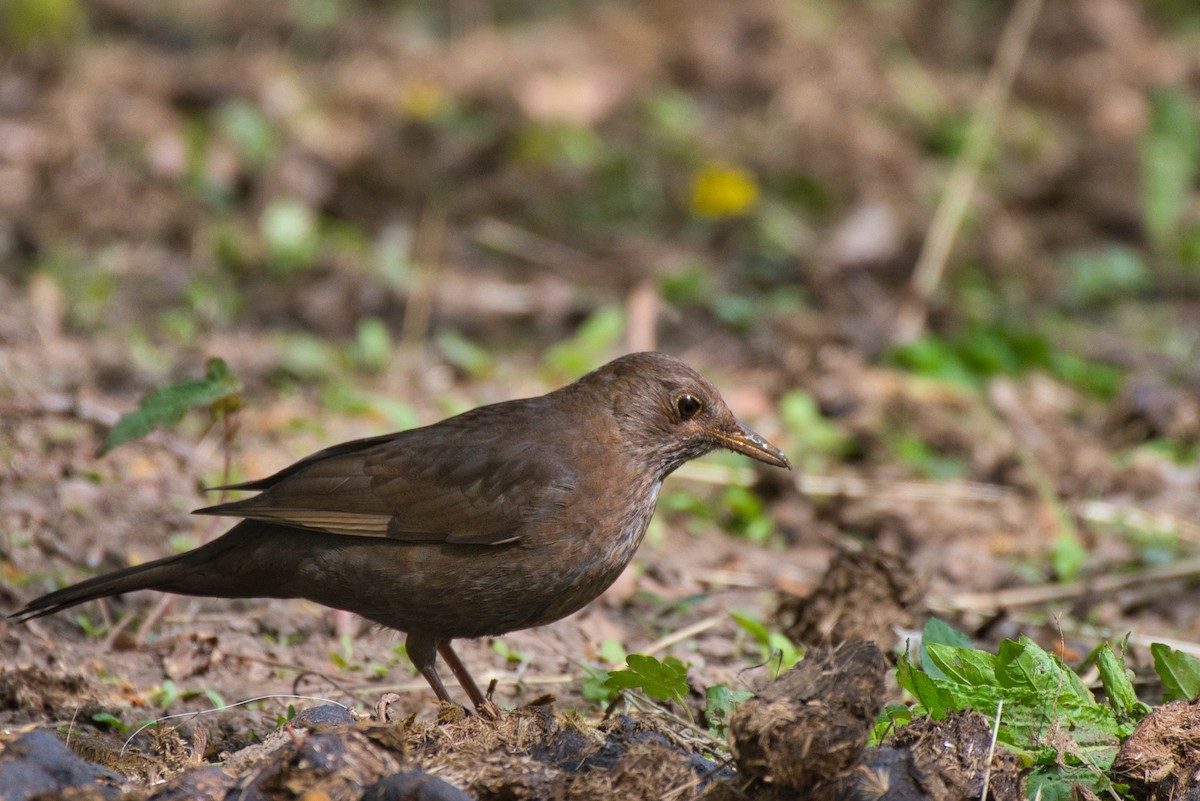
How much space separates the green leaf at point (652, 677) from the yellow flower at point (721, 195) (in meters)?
6.00

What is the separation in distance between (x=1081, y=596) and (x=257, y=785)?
12.7 feet

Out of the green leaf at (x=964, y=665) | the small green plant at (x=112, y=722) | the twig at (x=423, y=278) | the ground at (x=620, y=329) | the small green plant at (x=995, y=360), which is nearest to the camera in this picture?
the green leaf at (x=964, y=665)

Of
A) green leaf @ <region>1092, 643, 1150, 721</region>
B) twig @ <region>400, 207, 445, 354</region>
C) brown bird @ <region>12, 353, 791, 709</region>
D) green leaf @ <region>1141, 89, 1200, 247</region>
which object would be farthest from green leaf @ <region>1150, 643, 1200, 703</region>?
green leaf @ <region>1141, 89, 1200, 247</region>

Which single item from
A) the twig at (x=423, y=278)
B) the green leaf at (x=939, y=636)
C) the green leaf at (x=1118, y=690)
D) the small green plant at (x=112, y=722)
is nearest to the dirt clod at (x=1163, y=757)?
the green leaf at (x=1118, y=690)

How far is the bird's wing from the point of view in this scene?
14.6 feet

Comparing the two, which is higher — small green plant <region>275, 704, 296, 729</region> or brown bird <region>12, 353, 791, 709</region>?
brown bird <region>12, 353, 791, 709</region>

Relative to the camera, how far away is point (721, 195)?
944 centimetres

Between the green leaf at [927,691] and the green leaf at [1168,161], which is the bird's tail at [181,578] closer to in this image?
the green leaf at [927,691]

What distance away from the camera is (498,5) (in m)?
13.5

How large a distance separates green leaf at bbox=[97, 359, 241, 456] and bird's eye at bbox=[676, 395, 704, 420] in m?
1.54

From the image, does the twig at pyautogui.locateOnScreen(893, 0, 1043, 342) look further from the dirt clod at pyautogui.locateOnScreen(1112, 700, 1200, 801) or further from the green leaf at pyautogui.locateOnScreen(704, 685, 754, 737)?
the dirt clod at pyautogui.locateOnScreen(1112, 700, 1200, 801)

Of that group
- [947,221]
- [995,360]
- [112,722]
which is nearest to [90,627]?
[112,722]

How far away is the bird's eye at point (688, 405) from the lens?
486 centimetres

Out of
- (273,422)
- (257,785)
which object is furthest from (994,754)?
(273,422)
